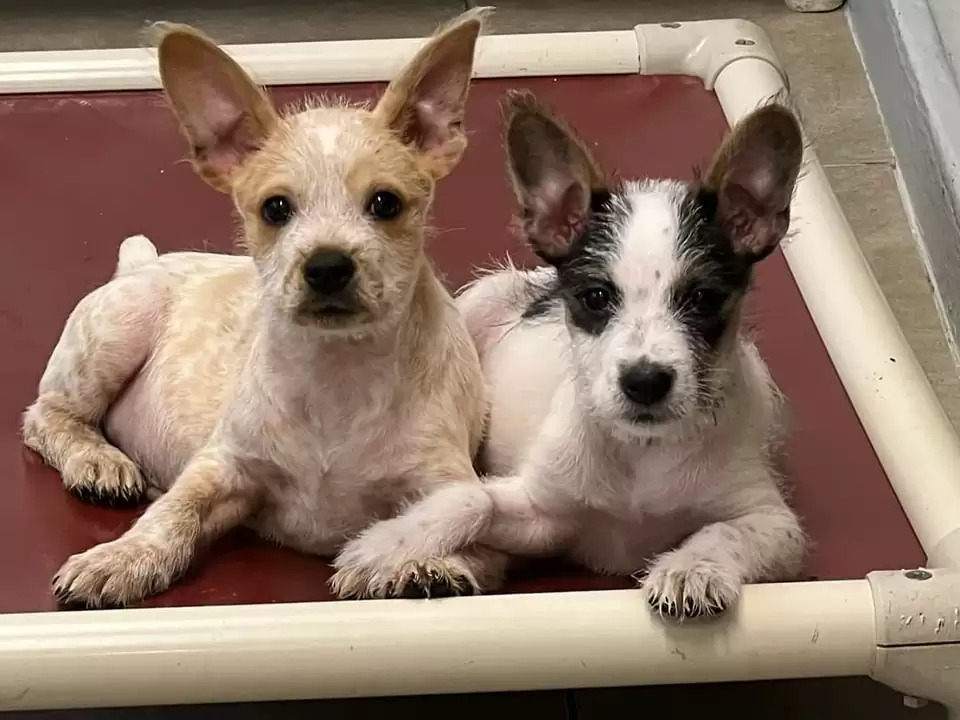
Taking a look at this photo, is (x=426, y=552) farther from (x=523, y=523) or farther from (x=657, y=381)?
(x=657, y=381)

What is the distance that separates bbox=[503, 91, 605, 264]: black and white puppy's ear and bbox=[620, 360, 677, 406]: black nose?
242 millimetres

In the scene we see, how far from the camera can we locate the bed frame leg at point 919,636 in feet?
5.38

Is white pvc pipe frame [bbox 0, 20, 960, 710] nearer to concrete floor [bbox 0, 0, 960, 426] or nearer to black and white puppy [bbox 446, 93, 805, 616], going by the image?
black and white puppy [bbox 446, 93, 805, 616]

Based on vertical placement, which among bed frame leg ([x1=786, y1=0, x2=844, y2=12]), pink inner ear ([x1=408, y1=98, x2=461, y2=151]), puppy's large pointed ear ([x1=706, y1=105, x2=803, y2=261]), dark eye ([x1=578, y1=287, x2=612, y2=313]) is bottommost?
dark eye ([x1=578, y1=287, x2=612, y2=313])

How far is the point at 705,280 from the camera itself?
1.64 metres

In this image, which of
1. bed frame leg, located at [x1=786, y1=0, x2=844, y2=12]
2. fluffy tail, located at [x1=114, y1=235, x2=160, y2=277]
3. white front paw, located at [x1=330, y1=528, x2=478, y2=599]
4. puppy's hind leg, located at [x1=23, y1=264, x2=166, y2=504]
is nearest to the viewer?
white front paw, located at [x1=330, y1=528, x2=478, y2=599]

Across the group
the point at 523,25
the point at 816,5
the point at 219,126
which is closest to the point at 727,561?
the point at 219,126

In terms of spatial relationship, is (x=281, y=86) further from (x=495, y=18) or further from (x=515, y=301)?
(x=495, y=18)

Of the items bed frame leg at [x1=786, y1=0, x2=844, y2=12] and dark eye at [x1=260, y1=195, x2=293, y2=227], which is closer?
dark eye at [x1=260, y1=195, x2=293, y2=227]

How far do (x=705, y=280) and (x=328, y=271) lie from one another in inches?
16.9

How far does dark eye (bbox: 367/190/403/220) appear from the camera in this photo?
173 centimetres

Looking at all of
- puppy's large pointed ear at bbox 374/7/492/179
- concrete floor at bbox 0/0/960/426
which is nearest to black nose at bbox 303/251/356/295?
puppy's large pointed ear at bbox 374/7/492/179

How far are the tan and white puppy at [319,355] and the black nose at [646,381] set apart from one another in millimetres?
310

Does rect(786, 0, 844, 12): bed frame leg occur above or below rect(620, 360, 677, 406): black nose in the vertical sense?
above
